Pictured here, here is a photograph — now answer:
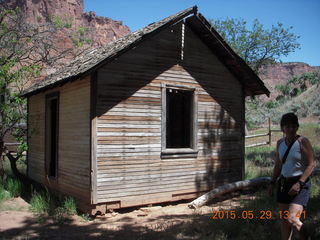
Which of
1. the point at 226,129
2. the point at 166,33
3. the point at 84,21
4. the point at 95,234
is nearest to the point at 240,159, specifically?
the point at 226,129

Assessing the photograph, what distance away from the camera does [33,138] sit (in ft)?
34.9

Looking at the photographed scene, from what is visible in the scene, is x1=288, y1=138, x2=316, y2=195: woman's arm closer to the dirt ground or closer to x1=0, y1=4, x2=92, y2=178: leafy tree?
the dirt ground

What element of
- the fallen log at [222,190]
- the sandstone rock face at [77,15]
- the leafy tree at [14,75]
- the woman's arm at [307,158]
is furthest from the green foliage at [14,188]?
the sandstone rock face at [77,15]

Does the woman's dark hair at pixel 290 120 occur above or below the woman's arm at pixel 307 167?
above

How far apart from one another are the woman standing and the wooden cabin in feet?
13.3

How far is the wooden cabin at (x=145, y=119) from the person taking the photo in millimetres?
7234

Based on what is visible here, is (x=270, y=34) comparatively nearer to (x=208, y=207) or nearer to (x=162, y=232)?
(x=208, y=207)

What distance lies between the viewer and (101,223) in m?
6.94

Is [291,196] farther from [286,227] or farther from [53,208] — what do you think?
[53,208]

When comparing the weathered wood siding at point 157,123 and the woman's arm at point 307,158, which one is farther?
the weathered wood siding at point 157,123

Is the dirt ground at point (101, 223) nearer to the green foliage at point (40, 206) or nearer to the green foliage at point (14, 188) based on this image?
the green foliage at point (40, 206)

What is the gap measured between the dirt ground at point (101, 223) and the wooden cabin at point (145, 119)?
0.98 ft

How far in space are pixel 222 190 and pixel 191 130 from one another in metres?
1.85

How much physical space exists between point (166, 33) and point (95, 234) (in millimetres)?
5204
